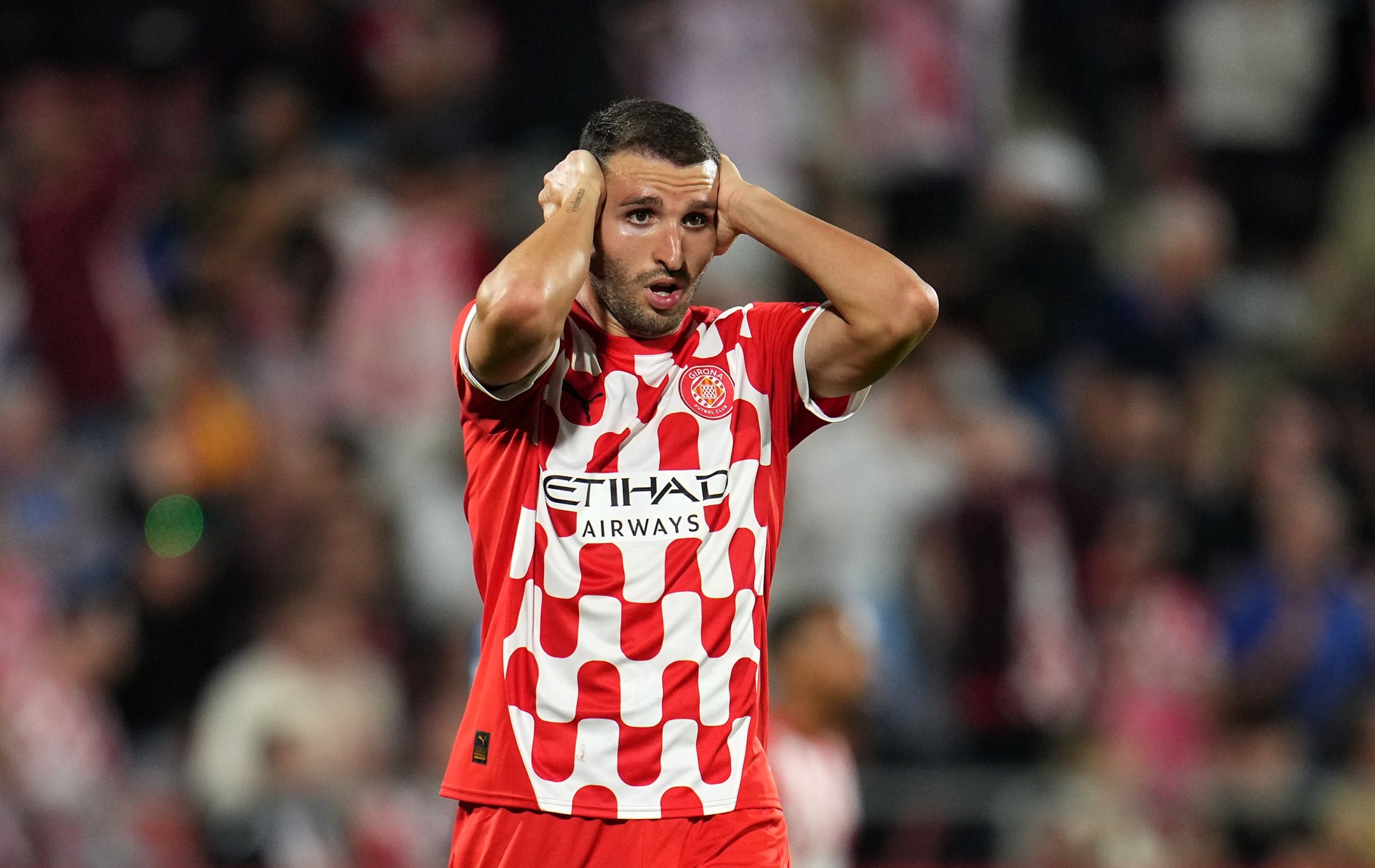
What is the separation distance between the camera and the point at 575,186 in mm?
3854

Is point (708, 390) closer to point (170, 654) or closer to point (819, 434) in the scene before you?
point (170, 654)

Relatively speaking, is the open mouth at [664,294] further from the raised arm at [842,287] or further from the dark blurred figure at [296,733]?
the dark blurred figure at [296,733]

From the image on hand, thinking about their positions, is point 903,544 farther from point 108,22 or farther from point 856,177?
point 108,22

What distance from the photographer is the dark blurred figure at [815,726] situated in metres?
6.18

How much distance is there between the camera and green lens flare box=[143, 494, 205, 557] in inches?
338

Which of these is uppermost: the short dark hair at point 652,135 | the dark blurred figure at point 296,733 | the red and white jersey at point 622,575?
the short dark hair at point 652,135

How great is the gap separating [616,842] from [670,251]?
4.08 feet

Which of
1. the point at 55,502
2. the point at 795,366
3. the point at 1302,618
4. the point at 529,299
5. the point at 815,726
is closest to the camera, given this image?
the point at 529,299

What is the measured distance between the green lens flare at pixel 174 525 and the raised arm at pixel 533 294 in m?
5.17

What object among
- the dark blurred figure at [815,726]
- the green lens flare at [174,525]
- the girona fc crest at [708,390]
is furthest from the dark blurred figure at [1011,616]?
the girona fc crest at [708,390]

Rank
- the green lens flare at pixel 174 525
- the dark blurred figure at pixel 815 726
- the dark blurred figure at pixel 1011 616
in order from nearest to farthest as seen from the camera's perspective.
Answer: the dark blurred figure at pixel 815 726, the dark blurred figure at pixel 1011 616, the green lens flare at pixel 174 525

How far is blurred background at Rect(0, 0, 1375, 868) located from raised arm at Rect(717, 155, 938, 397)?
2.72 meters

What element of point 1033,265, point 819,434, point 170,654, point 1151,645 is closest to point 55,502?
point 170,654

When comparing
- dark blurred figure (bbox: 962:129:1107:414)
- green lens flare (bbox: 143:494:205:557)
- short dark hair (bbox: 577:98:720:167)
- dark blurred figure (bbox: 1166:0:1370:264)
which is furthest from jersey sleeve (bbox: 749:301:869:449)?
dark blurred figure (bbox: 1166:0:1370:264)
